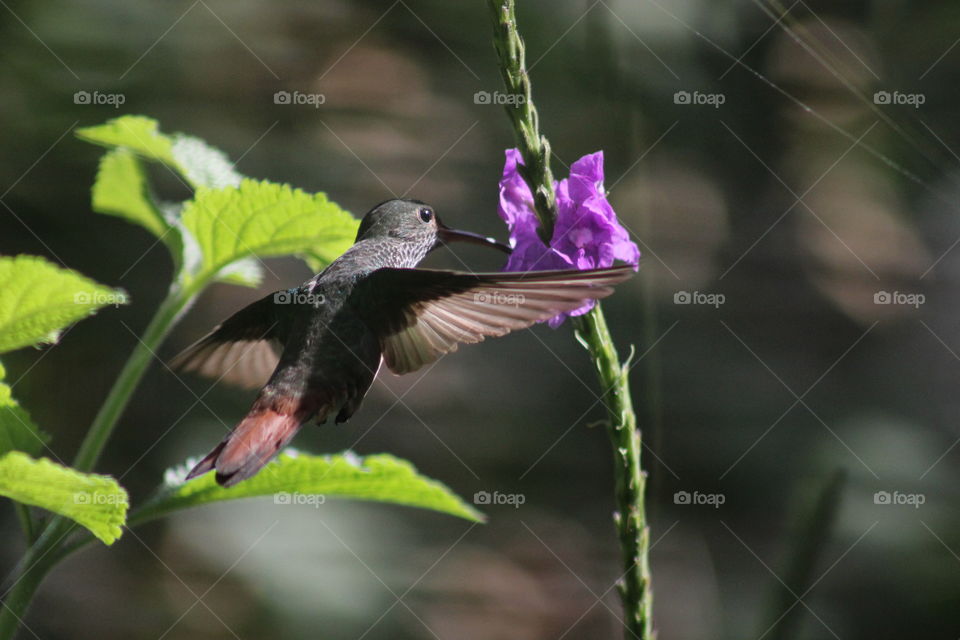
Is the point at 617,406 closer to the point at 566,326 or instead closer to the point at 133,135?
the point at 133,135

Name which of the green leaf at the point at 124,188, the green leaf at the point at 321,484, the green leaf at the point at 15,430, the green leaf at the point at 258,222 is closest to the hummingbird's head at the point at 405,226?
the green leaf at the point at 258,222

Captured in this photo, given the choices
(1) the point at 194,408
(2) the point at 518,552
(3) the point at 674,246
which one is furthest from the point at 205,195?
(2) the point at 518,552

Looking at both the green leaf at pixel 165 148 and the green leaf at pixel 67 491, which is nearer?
the green leaf at pixel 67 491

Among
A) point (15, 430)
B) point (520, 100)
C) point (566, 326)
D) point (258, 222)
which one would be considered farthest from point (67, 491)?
point (566, 326)

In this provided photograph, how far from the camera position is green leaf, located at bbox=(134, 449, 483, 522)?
3.51 feet

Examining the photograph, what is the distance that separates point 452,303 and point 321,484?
303 millimetres

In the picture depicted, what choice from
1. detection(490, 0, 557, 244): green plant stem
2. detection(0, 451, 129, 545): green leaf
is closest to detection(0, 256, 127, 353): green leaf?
detection(0, 451, 129, 545): green leaf

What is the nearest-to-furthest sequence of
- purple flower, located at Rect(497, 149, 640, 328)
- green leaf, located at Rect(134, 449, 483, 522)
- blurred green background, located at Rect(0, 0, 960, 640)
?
green leaf, located at Rect(134, 449, 483, 522) → purple flower, located at Rect(497, 149, 640, 328) → blurred green background, located at Rect(0, 0, 960, 640)

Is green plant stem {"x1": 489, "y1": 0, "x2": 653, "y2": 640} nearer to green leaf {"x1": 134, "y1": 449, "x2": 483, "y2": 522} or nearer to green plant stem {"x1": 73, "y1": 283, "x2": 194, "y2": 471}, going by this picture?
green leaf {"x1": 134, "y1": 449, "x2": 483, "y2": 522}

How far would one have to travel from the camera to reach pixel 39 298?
0.96 m

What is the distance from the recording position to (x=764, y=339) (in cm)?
333

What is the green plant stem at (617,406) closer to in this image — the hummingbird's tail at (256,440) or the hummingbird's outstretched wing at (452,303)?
the hummingbird's outstretched wing at (452,303)

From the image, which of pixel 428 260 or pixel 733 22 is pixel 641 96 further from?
pixel 428 260

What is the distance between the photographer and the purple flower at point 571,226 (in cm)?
117
